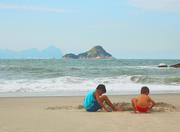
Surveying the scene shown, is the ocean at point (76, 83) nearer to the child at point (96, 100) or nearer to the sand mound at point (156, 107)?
the sand mound at point (156, 107)

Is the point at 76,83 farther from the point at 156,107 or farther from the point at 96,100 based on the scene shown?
the point at 96,100

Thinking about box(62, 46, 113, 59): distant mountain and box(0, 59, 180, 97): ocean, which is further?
box(62, 46, 113, 59): distant mountain

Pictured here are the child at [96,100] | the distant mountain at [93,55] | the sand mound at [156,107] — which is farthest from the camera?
the distant mountain at [93,55]

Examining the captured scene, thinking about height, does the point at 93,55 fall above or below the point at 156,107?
above

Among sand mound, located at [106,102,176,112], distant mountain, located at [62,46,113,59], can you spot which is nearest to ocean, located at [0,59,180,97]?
sand mound, located at [106,102,176,112]

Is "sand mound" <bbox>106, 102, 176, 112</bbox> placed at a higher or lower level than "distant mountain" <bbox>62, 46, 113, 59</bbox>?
lower

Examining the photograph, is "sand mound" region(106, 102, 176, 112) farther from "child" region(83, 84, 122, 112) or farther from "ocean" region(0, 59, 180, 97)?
"ocean" region(0, 59, 180, 97)

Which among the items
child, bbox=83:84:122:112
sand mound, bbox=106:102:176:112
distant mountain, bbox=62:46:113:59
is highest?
distant mountain, bbox=62:46:113:59

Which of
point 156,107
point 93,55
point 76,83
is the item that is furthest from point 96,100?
point 93,55

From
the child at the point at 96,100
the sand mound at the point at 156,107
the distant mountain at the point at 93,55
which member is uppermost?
the distant mountain at the point at 93,55

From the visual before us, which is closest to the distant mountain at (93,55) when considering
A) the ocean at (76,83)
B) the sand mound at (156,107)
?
the ocean at (76,83)

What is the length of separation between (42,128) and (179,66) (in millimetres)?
31849

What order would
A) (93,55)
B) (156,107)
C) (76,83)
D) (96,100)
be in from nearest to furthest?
(96,100) → (156,107) → (76,83) → (93,55)

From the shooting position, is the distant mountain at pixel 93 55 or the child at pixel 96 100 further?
the distant mountain at pixel 93 55
